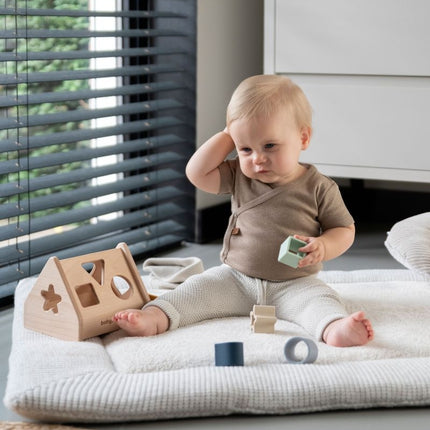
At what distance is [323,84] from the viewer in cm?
206

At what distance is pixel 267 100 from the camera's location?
4.52ft

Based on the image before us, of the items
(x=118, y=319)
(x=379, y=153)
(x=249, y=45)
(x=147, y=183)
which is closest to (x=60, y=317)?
(x=118, y=319)

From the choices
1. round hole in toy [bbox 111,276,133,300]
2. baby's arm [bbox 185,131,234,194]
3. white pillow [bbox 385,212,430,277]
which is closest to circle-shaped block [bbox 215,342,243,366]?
round hole in toy [bbox 111,276,133,300]

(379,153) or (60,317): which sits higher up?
(379,153)

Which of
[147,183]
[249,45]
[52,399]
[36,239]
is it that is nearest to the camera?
[52,399]

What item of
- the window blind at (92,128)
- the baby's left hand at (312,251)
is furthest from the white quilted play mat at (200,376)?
the window blind at (92,128)

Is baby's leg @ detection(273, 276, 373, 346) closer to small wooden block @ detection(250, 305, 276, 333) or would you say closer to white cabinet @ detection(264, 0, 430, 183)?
small wooden block @ detection(250, 305, 276, 333)

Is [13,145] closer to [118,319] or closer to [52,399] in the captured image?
[118,319]

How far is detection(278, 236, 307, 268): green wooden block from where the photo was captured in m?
1.35

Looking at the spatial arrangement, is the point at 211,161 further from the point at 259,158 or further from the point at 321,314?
the point at 321,314

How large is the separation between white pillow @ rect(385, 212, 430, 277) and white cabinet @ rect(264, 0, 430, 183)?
29 cm

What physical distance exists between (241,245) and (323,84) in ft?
2.34

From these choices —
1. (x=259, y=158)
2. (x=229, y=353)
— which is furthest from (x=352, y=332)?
(x=259, y=158)

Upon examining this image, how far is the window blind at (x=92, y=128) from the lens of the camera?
1778mm
